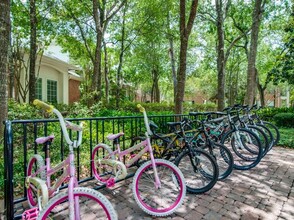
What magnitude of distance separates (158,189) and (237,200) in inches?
41.1

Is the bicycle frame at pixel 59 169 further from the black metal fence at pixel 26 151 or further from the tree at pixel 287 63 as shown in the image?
the tree at pixel 287 63

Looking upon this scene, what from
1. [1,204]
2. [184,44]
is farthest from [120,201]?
[184,44]

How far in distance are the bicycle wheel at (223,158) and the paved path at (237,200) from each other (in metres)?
0.14

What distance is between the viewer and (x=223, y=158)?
11.3 ft

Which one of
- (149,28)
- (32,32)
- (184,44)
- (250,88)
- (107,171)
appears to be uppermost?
(149,28)

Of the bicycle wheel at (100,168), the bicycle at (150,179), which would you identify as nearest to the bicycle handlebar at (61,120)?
the bicycle at (150,179)

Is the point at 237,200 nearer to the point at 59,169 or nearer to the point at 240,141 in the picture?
the point at 240,141

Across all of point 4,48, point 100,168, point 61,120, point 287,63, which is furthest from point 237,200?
point 287,63

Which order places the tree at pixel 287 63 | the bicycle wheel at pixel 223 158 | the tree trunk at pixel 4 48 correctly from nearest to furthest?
the bicycle wheel at pixel 223 158
the tree trunk at pixel 4 48
the tree at pixel 287 63

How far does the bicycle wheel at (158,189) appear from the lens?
7.79 ft

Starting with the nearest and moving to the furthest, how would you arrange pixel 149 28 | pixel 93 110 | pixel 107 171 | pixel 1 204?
pixel 1 204 → pixel 107 171 → pixel 93 110 → pixel 149 28

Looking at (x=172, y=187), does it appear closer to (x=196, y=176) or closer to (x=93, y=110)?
(x=196, y=176)

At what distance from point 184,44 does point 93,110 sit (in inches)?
135

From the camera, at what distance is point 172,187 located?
303 cm
